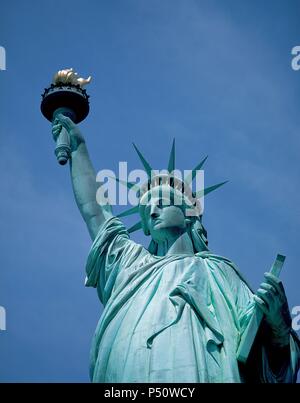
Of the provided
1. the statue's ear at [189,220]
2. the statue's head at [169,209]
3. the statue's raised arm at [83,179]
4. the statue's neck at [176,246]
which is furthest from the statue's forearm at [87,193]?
the statue's ear at [189,220]

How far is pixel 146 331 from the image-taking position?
47.2 ft

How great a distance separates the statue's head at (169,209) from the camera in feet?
53.4

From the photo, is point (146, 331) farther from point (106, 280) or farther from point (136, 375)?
point (106, 280)

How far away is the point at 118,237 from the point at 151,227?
0.47 m

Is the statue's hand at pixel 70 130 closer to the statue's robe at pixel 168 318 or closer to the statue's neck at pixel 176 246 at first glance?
the statue's robe at pixel 168 318

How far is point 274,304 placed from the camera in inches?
557

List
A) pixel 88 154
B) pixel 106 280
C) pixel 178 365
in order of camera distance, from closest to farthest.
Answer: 1. pixel 178 365
2. pixel 106 280
3. pixel 88 154

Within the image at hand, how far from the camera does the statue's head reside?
16281 mm

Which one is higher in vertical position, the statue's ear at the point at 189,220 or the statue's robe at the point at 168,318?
the statue's ear at the point at 189,220

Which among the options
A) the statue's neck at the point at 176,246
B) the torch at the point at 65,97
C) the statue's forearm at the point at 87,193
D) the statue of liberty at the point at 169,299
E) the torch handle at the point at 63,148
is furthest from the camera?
the torch at the point at 65,97

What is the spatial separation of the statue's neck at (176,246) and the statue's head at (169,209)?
0.05m

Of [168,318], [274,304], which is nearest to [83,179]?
[168,318]

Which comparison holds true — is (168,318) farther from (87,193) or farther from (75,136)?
(75,136)
